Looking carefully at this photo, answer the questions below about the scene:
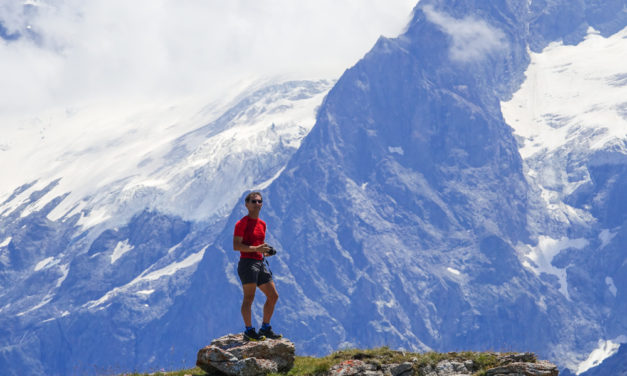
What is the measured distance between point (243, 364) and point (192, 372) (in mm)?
3072

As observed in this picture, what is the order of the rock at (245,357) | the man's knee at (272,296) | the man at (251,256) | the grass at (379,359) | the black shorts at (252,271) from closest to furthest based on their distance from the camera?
the rock at (245,357) < the man at (251,256) < the black shorts at (252,271) < the grass at (379,359) < the man's knee at (272,296)

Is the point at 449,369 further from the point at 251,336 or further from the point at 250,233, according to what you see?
the point at 250,233

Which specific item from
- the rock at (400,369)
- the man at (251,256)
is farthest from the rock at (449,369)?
the man at (251,256)

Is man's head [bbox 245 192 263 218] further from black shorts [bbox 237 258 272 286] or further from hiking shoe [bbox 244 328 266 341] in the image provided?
hiking shoe [bbox 244 328 266 341]

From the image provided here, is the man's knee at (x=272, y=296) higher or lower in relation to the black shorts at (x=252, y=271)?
lower

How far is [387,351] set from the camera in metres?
34.3

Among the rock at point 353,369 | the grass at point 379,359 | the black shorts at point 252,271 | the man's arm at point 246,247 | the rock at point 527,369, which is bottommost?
the rock at point 527,369

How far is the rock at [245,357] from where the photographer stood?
29172 mm

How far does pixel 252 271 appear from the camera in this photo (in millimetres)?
30734

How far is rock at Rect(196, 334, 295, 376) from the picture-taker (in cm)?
2917

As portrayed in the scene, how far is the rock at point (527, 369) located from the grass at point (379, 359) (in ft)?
3.37

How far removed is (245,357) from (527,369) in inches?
330

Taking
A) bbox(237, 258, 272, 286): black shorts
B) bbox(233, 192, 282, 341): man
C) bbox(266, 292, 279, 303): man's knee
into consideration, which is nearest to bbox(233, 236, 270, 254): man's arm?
bbox(233, 192, 282, 341): man

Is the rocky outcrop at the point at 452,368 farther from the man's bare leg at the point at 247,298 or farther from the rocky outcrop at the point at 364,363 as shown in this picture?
the man's bare leg at the point at 247,298
